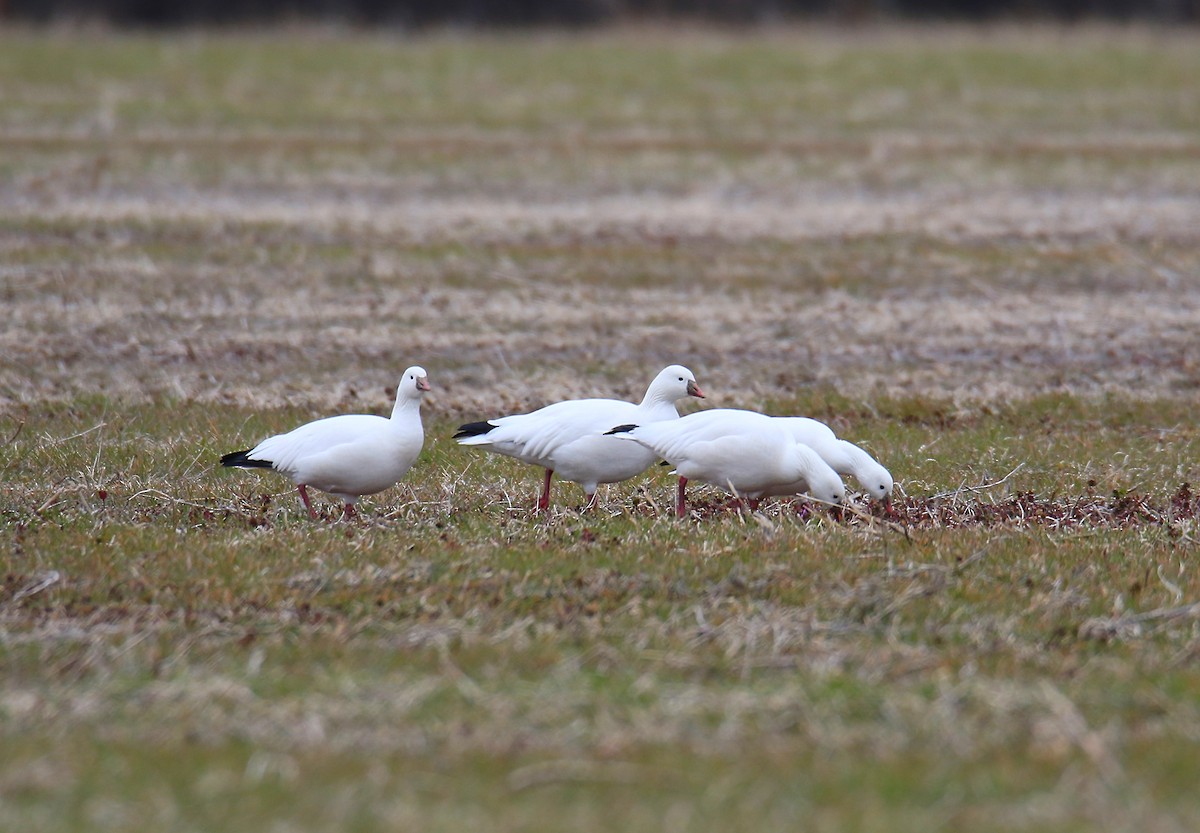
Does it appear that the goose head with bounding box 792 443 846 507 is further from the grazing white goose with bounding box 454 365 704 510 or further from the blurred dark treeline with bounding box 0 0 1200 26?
the blurred dark treeline with bounding box 0 0 1200 26

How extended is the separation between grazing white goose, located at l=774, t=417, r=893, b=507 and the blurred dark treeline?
31.0m

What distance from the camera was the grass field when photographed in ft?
17.3

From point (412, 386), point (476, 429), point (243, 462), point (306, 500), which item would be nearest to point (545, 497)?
point (476, 429)

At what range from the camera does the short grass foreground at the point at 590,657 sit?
5027mm

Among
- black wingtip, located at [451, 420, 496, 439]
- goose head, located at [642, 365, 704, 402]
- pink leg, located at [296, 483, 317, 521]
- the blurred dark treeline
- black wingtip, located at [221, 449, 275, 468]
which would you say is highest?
the blurred dark treeline

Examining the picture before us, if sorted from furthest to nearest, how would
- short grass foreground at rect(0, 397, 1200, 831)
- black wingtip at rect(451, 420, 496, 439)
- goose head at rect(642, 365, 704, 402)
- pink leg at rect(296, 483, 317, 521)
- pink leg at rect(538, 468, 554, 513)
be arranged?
goose head at rect(642, 365, 704, 402), black wingtip at rect(451, 420, 496, 439), pink leg at rect(538, 468, 554, 513), pink leg at rect(296, 483, 317, 521), short grass foreground at rect(0, 397, 1200, 831)

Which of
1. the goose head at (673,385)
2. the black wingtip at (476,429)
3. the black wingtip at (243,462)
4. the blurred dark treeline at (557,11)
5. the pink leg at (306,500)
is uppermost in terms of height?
the blurred dark treeline at (557,11)

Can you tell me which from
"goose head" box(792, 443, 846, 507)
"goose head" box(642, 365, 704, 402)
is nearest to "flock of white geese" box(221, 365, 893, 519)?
"goose head" box(792, 443, 846, 507)

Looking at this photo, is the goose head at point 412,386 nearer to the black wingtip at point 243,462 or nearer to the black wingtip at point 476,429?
the black wingtip at point 476,429

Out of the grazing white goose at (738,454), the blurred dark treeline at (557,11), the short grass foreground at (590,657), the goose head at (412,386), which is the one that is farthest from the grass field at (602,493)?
the blurred dark treeline at (557,11)

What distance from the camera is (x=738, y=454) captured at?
8.28 meters

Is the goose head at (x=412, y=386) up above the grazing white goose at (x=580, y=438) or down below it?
above

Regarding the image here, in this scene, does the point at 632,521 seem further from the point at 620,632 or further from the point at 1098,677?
the point at 1098,677

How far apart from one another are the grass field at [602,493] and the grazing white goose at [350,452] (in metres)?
0.27
